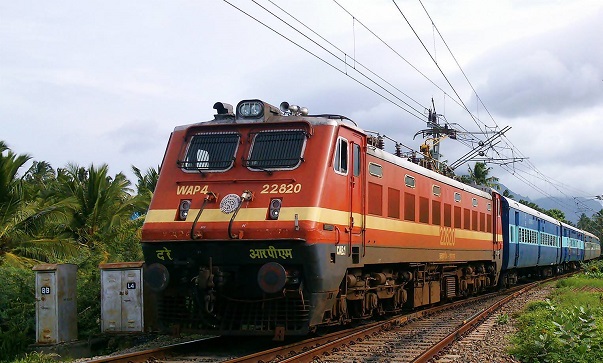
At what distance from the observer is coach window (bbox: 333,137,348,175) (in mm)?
10547

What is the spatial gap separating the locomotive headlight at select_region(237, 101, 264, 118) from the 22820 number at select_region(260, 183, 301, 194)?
140 cm

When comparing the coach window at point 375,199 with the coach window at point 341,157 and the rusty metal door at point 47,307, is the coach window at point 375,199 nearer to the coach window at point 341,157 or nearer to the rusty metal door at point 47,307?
the coach window at point 341,157

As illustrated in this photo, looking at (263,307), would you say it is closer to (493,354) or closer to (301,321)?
(301,321)

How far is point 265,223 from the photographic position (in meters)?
9.74

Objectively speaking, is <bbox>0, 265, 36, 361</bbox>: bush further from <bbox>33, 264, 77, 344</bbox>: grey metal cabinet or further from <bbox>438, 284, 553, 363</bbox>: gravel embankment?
<bbox>438, 284, 553, 363</bbox>: gravel embankment

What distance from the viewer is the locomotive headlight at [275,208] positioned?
9.82m

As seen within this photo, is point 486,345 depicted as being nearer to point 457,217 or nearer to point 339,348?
point 339,348

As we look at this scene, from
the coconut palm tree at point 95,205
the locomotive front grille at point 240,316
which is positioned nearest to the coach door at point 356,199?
the locomotive front grille at point 240,316

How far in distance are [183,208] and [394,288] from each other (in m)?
5.34

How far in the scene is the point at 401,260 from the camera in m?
13.3

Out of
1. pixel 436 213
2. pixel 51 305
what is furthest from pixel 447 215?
pixel 51 305

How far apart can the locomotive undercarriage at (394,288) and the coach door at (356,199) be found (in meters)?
0.45

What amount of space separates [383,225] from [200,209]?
376 cm

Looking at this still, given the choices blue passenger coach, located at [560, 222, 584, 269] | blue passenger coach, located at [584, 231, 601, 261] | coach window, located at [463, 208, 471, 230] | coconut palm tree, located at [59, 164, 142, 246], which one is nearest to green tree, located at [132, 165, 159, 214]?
coconut palm tree, located at [59, 164, 142, 246]
